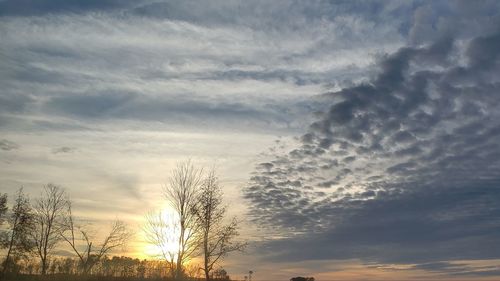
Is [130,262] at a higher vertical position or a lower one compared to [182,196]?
lower

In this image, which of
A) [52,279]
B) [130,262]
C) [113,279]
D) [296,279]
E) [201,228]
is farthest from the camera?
[130,262]

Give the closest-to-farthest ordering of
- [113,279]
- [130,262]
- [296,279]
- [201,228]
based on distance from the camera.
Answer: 1. [201,228]
2. [113,279]
3. [296,279]
4. [130,262]

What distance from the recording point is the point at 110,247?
6788 cm

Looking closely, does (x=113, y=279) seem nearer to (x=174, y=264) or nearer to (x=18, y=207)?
(x=18, y=207)

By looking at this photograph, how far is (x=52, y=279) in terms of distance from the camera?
62.5 m

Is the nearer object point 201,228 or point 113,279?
point 201,228

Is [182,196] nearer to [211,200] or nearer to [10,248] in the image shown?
[211,200]

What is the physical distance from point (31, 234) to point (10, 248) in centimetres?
357

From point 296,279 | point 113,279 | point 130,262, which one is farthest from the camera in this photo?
point 130,262

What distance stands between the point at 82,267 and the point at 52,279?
4.81 meters

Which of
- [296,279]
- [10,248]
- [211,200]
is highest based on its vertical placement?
[211,200]

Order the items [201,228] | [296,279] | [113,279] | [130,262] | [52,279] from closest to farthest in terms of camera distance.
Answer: [201,228]
[52,279]
[113,279]
[296,279]
[130,262]

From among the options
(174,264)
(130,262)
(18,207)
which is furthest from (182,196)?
(130,262)

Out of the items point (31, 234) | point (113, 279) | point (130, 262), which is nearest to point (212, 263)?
point (113, 279)
